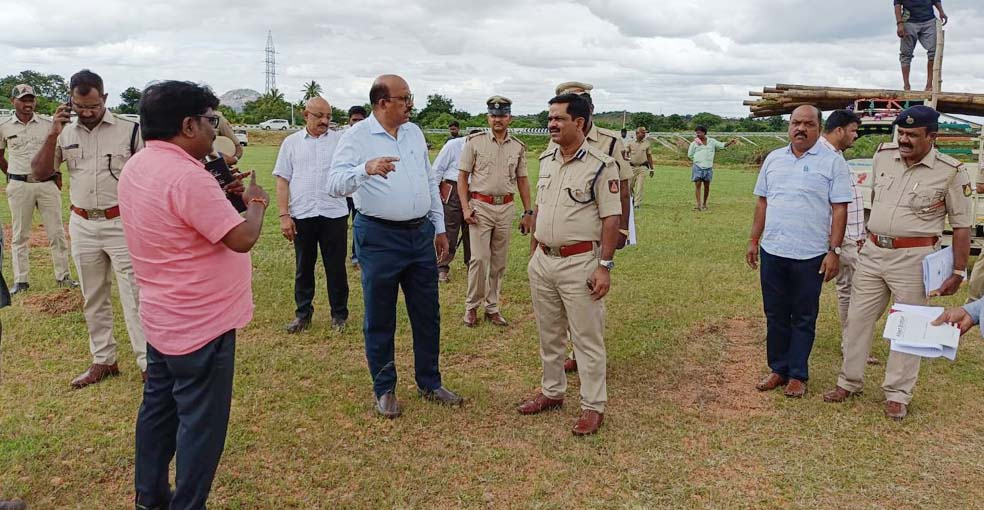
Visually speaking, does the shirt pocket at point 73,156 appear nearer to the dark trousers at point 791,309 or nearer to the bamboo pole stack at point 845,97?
the dark trousers at point 791,309

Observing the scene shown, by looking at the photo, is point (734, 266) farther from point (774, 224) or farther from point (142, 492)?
point (142, 492)

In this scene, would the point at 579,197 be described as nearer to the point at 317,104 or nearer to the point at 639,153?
the point at 317,104

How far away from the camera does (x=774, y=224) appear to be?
4.59m

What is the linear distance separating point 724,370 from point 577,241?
2.08m

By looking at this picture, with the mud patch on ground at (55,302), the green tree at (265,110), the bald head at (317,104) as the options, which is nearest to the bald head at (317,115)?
the bald head at (317,104)

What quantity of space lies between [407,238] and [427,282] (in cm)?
34

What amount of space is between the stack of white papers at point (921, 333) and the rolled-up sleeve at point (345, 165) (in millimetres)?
3024

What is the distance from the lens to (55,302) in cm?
646

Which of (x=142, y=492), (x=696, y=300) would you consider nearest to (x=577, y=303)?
(x=142, y=492)

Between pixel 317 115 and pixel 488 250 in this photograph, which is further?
pixel 488 250

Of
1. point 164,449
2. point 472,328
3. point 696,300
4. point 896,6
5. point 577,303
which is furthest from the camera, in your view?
point 896,6

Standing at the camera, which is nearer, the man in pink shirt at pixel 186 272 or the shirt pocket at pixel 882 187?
the man in pink shirt at pixel 186 272

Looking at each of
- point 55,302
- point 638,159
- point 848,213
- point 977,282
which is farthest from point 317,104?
point 638,159

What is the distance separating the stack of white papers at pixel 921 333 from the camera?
343cm
